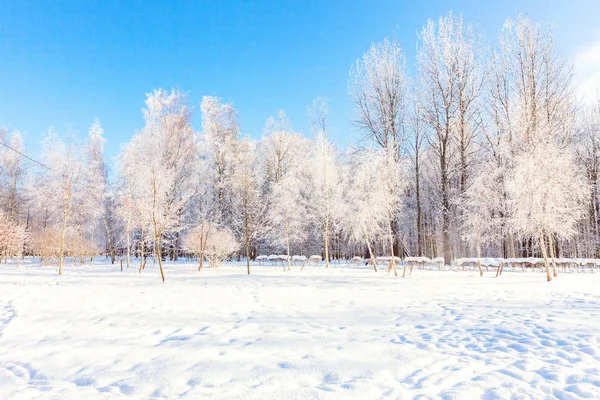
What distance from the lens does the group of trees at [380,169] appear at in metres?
15.2

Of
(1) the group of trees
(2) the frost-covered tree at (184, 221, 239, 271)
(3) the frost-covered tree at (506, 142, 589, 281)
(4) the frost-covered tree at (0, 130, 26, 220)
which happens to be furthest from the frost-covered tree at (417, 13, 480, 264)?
(4) the frost-covered tree at (0, 130, 26, 220)

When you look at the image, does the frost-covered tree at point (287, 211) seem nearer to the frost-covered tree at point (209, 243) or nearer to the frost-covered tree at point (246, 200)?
the frost-covered tree at point (246, 200)

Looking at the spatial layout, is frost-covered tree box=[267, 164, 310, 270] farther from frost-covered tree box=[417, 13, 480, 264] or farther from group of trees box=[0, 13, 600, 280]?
frost-covered tree box=[417, 13, 480, 264]

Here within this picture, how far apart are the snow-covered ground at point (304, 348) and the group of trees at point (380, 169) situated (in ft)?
24.3

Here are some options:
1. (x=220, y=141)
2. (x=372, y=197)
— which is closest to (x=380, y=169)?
(x=372, y=197)

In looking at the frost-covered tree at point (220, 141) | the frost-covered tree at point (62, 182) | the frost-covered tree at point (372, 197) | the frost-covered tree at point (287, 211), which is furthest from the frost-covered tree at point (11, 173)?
the frost-covered tree at point (372, 197)

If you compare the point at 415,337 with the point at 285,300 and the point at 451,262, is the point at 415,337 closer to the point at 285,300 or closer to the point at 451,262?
the point at 285,300

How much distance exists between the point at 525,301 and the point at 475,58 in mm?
18232

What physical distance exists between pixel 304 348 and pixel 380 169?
12.7m

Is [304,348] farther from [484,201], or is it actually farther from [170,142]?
[170,142]

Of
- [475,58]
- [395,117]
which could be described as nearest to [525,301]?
[395,117]

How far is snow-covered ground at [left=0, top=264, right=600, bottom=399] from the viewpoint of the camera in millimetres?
2799

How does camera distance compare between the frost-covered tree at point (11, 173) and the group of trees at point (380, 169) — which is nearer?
the group of trees at point (380, 169)

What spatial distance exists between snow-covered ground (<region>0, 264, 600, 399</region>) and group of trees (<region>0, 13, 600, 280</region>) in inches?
292
